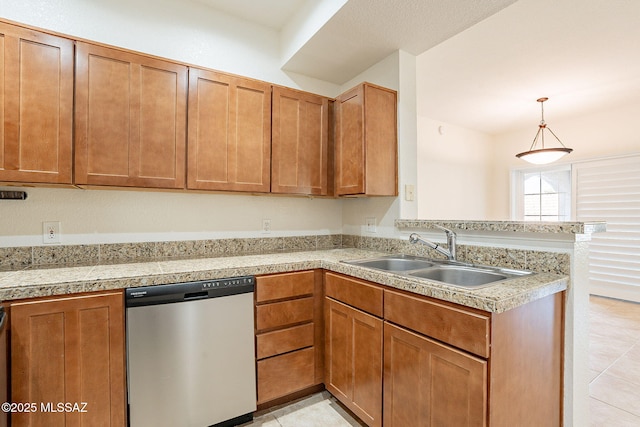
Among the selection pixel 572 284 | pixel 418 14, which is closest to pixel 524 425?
pixel 572 284

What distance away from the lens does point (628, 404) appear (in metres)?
1.89

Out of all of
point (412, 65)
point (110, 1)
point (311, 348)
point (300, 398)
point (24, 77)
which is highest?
point (110, 1)

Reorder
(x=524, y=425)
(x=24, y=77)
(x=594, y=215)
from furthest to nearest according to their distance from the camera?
(x=594, y=215), (x=24, y=77), (x=524, y=425)

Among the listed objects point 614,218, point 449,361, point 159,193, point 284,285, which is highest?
point 159,193

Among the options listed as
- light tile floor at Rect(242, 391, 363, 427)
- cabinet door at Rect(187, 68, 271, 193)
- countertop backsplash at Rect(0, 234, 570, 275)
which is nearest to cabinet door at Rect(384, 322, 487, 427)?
light tile floor at Rect(242, 391, 363, 427)

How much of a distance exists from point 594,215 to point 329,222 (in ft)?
13.7

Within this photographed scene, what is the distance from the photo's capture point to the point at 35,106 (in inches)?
59.4

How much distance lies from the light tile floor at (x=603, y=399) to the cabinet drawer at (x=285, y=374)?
5.2 inches

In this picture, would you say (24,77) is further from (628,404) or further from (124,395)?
(628,404)

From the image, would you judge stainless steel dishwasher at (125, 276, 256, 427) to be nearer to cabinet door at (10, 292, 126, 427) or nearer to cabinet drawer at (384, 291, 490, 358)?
cabinet door at (10, 292, 126, 427)

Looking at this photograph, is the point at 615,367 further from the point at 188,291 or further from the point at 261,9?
the point at 261,9

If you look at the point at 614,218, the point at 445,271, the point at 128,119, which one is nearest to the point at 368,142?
the point at 445,271

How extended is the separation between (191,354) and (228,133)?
4.45 ft

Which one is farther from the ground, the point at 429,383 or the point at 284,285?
the point at 284,285
